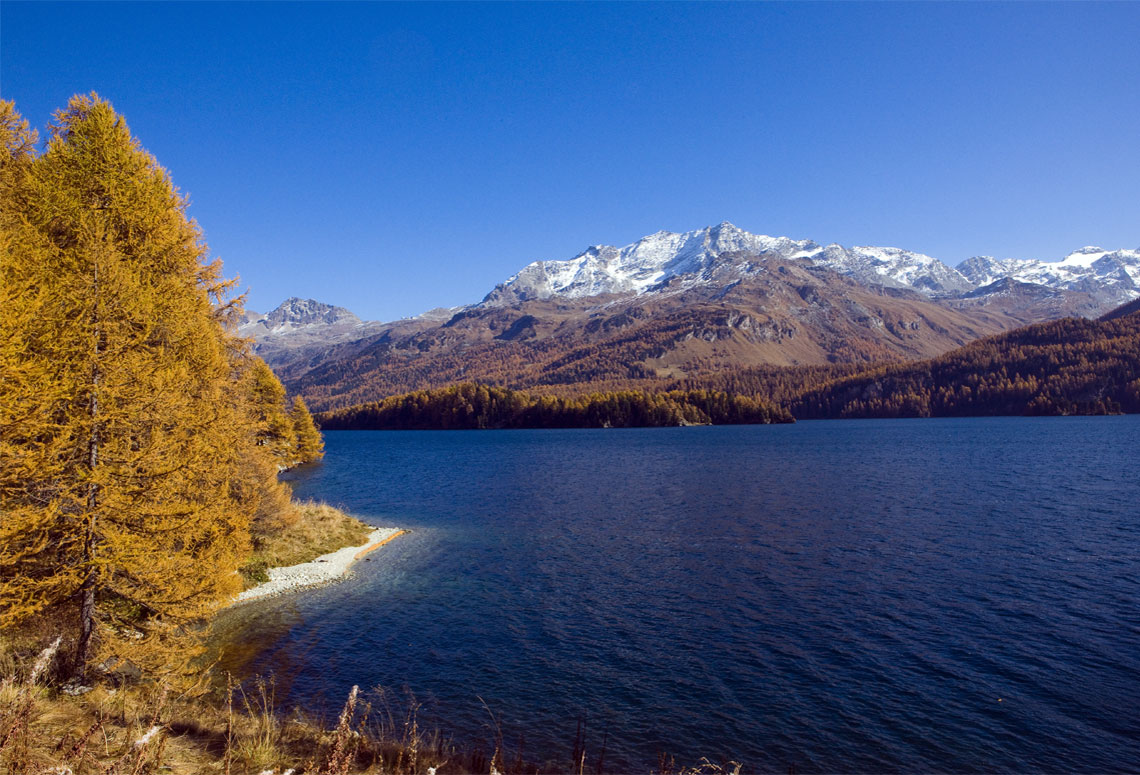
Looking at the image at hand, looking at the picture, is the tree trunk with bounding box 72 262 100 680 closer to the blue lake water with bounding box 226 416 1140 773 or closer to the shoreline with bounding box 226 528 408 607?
the blue lake water with bounding box 226 416 1140 773

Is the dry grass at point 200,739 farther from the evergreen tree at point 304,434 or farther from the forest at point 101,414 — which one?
the evergreen tree at point 304,434

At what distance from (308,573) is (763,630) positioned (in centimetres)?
2837

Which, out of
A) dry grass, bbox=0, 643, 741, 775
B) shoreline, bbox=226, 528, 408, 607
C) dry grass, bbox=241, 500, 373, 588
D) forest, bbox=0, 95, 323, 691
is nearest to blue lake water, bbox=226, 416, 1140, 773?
Answer: shoreline, bbox=226, 528, 408, 607

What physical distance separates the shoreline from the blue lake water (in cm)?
144

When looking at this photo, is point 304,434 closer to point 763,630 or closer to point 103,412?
point 763,630

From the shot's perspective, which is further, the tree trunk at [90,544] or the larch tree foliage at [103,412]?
the tree trunk at [90,544]

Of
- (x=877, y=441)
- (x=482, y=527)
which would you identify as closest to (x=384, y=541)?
(x=482, y=527)

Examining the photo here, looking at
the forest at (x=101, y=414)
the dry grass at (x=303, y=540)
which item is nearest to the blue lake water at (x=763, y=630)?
the dry grass at (x=303, y=540)

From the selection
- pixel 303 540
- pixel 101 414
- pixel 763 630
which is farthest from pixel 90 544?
pixel 303 540

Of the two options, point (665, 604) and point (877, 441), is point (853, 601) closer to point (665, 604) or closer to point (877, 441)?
point (665, 604)

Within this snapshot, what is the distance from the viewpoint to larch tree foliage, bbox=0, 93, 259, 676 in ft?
48.4

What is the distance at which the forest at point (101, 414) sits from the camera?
14.8 meters

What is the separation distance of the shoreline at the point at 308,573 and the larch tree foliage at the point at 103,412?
1618cm

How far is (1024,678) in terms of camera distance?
23.8 meters
